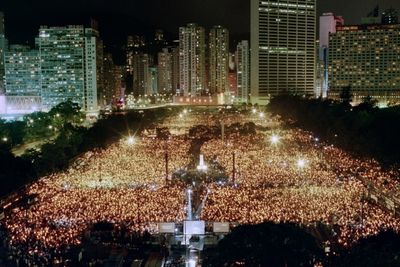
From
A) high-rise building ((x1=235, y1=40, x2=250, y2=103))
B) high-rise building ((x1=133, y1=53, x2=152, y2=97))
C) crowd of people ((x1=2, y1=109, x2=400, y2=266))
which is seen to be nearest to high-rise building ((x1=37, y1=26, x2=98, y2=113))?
high-rise building ((x1=133, y1=53, x2=152, y2=97))

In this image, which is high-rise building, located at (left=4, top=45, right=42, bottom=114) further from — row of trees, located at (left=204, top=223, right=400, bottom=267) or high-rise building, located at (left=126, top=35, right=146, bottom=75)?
row of trees, located at (left=204, top=223, right=400, bottom=267)

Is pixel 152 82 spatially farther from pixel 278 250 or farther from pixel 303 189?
pixel 278 250

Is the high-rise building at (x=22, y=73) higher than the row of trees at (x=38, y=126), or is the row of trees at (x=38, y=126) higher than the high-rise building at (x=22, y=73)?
the high-rise building at (x=22, y=73)

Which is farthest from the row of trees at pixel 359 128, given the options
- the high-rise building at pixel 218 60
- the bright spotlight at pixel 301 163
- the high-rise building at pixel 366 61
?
the high-rise building at pixel 218 60

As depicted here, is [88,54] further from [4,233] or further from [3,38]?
[4,233]

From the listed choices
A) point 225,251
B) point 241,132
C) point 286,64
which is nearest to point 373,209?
point 225,251

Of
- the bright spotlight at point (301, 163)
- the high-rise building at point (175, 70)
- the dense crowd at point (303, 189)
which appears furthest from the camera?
the high-rise building at point (175, 70)

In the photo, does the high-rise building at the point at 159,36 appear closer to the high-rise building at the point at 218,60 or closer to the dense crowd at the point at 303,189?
the high-rise building at the point at 218,60
